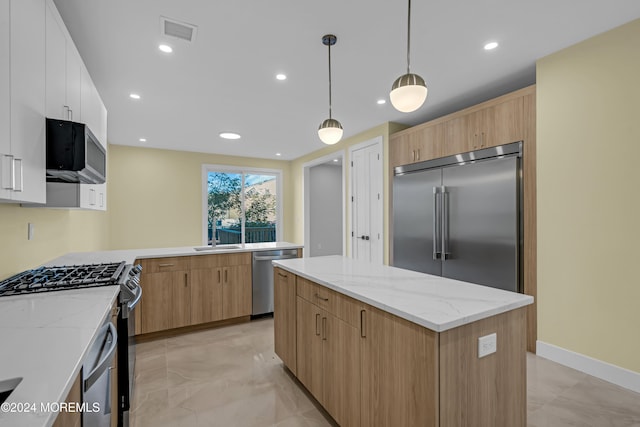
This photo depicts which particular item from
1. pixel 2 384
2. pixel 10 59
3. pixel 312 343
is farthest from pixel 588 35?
pixel 2 384

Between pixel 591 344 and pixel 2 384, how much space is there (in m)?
3.32

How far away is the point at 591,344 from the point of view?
228 centimetres

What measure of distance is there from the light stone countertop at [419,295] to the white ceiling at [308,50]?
5.71 feet

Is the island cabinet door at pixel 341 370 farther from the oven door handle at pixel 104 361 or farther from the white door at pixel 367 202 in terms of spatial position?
the white door at pixel 367 202

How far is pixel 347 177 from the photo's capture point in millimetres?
5039

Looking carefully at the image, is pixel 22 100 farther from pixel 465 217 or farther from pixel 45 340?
pixel 465 217

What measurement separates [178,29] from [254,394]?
2.68 meters

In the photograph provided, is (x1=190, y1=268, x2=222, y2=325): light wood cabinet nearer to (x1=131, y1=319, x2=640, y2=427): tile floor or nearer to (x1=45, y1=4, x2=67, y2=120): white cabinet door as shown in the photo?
(x1=131, y1=319, x2=640, y2=427): tile floor

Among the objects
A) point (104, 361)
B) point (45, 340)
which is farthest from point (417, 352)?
point (45, 340)

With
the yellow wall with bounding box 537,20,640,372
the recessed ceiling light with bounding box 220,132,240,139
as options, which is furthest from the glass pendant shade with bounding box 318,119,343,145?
the recessed ceiling light with bounding box 220,132,240,139

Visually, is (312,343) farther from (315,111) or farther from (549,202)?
(315,111)

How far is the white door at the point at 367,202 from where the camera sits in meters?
4.38

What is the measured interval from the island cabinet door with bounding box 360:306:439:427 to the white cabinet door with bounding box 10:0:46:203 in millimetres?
1633

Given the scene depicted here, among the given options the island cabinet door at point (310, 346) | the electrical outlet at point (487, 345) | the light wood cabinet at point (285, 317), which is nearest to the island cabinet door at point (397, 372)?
the electrical outlet at point (487, 345)
